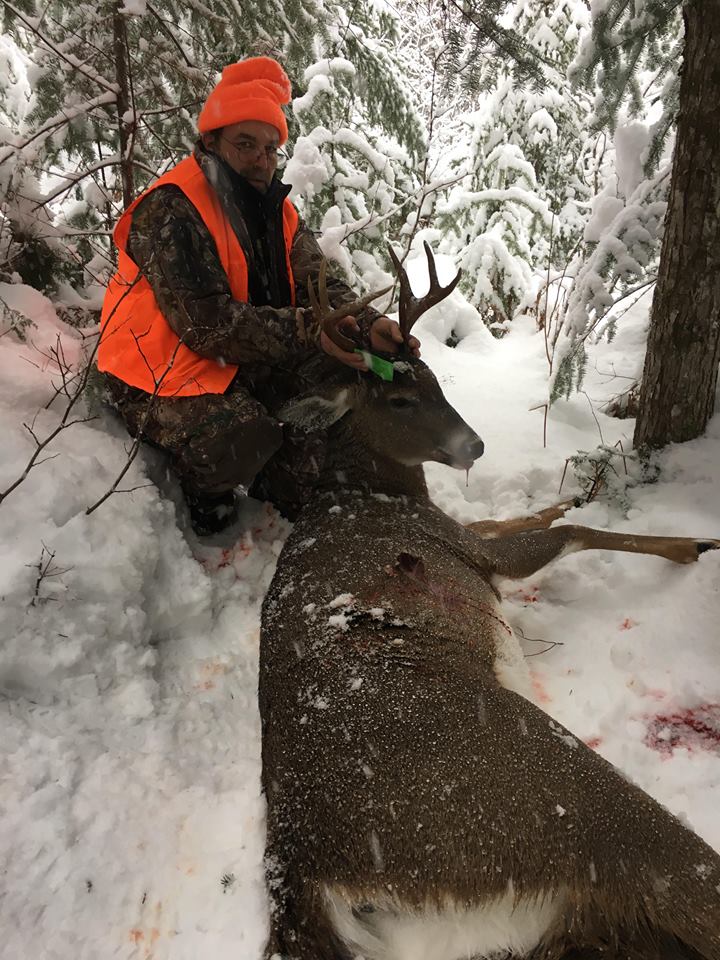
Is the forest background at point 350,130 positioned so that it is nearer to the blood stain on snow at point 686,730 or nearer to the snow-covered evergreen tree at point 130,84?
the snow-covered evergreen tree at point 130,84

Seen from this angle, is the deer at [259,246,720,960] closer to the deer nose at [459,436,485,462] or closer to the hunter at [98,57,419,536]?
the deer nose at [459,436,485,462]

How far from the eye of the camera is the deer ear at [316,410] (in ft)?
11.1

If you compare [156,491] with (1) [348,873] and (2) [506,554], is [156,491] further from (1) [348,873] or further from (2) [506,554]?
(1) [348,873]

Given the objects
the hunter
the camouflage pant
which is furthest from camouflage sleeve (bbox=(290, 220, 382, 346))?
the camouflage pant

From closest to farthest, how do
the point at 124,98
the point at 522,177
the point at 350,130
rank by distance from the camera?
the point at 124,98, the point at 350,130, the point at 522,177

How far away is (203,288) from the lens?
3.42m

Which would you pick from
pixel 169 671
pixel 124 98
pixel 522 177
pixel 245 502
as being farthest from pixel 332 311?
pixel 522 177

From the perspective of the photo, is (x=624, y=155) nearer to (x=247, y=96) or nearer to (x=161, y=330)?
(x=247, y=96)

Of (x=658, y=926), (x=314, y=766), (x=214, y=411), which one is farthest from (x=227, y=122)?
(x=658, y=926)

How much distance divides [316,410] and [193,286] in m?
0.98

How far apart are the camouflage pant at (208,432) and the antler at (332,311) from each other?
0.67 metres

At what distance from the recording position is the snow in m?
2.20

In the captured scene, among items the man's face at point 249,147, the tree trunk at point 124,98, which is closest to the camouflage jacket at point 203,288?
the man's face at point 249,147

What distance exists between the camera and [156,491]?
360cm
